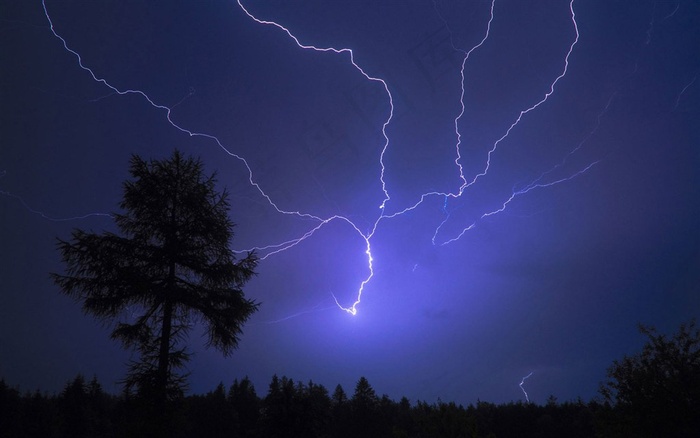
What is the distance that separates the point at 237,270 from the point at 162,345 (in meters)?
2.19

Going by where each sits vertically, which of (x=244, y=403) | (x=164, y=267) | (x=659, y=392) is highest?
(x=244, y=403)

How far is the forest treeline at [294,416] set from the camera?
939 inches

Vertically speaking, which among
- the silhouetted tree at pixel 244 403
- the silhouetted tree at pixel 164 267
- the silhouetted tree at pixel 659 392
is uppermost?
the silhouetted tree at pixel 244 403

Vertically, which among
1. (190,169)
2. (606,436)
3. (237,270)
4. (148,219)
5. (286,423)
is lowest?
(606,436)

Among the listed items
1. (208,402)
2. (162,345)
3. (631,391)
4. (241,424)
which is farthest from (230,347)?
(241,424)

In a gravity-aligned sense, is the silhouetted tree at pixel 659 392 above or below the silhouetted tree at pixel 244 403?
below

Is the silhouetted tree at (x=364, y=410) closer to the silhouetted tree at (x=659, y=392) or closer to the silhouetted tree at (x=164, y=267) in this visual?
the silhouetted tree at (x=659, y=392)

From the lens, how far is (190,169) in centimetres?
927

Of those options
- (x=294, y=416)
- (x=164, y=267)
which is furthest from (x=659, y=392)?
(x=294, y=416)

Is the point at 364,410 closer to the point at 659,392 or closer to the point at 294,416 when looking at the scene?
the point at 294,416

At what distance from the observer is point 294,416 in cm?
2400

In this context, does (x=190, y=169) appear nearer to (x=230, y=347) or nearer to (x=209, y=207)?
(x=209, y=207)

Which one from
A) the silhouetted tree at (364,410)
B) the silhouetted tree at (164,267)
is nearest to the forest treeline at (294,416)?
the silhouetted tree at (364,410)

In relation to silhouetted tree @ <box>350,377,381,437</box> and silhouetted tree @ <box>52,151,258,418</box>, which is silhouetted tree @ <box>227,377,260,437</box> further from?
silhouetted tree @ <box>52,151,258,418</box>
